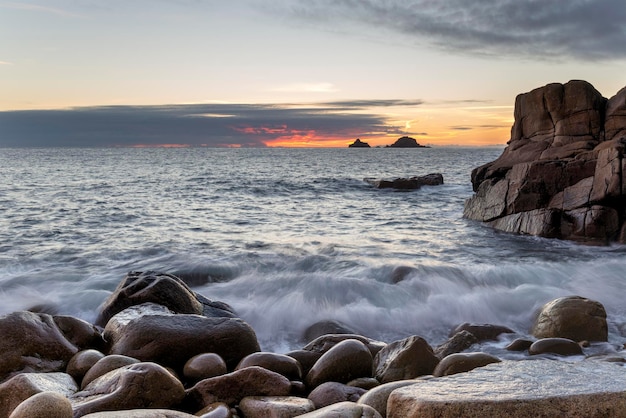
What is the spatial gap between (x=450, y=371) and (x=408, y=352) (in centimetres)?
41

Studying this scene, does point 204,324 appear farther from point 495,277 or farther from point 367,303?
point 495,277

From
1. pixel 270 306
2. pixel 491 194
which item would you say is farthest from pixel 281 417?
pixel 491 194

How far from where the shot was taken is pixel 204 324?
5410 mm

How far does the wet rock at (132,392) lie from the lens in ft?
12.2

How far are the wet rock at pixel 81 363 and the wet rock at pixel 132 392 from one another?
71cm

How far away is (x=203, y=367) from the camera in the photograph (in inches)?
187

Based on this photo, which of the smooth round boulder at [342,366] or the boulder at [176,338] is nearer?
the smooth round boulder at [342,366]

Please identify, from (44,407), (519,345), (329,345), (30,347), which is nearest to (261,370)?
(329,345)

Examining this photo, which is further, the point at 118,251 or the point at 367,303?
the point at 118,251

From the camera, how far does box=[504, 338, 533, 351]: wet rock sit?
20.6ft

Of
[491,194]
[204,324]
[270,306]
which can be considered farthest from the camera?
[491,194]

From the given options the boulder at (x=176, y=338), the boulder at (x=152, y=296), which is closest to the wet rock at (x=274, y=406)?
the boulder at (x=176, y=338)

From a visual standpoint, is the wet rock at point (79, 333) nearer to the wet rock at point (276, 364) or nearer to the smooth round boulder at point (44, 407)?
the wet rock at point (276, 364)

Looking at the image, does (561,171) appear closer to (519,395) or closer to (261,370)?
(261,370)
